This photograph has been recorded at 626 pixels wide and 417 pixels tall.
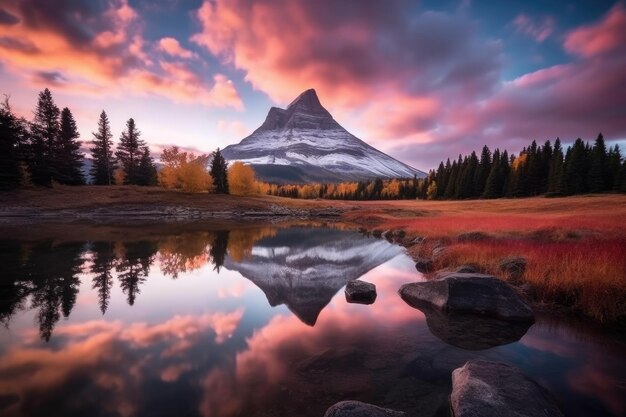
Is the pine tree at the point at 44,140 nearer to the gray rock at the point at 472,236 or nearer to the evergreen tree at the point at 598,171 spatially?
the gray rock at the point at 472,236

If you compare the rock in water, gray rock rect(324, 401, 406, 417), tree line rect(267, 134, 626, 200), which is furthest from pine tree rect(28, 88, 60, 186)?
tree line rect(267, 134, 626, 200)

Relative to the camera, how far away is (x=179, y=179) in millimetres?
74438

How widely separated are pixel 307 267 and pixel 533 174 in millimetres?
83785

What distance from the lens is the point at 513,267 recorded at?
14.0m

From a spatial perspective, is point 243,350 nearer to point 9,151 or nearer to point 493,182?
point 9,151

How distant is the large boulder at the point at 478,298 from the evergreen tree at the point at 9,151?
68.7 meters

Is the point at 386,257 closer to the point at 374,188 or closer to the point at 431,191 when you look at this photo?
the point at 431,191

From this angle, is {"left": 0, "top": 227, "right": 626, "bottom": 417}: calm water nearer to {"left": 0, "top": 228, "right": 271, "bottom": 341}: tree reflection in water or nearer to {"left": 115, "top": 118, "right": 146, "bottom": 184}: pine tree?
{"left": 0, "top": 228, "right": 271, "bottom": 341}: tree reflection in water

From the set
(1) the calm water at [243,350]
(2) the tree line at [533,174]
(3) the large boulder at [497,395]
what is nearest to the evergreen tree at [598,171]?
(2) the tree line at [533,174]

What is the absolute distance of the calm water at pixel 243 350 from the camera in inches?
246

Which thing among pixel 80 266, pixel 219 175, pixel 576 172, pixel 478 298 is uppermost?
pixel 576 172

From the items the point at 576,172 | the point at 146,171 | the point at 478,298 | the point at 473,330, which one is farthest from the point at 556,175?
the point at 146,171

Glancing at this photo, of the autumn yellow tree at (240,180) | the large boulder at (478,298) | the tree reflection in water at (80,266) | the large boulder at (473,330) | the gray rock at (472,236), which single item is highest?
the autumn yellow tree at (240,180)

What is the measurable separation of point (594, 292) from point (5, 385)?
16816 mm
